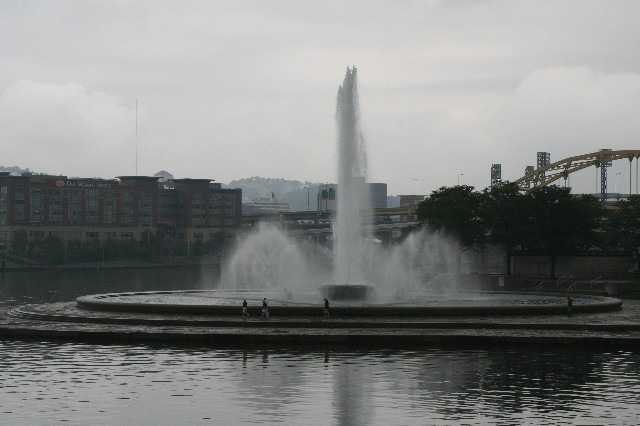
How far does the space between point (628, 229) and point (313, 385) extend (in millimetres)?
76362

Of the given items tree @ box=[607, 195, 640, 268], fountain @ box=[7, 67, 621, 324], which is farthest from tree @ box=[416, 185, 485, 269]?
tree @ box=[607, 195, 640, 268]

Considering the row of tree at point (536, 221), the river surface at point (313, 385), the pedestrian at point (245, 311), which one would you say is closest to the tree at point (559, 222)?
→ the row of tree at point (536, 221)

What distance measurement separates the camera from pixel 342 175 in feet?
237

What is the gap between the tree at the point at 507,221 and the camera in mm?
109750

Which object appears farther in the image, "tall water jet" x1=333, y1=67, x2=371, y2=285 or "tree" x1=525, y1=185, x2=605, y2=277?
"tree" x1=525, y1=185, x2=605, y2=277

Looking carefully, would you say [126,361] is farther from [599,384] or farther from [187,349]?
[599,384]

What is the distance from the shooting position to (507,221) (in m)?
111

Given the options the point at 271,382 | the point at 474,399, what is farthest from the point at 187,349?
the point at 474,399

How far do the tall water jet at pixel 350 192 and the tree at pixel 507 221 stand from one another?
40.3 m

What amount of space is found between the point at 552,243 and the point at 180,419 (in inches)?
3297

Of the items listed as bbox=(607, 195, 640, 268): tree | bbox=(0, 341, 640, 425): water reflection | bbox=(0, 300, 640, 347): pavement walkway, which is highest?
bbox=(607, 195, 640, 268): tree

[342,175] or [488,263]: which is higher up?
[342,175]

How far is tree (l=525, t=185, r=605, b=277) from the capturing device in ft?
351

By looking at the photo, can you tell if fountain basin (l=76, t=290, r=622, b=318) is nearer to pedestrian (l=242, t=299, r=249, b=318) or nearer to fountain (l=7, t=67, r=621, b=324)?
fountain (l=7, t=67, r=621, b=324)
